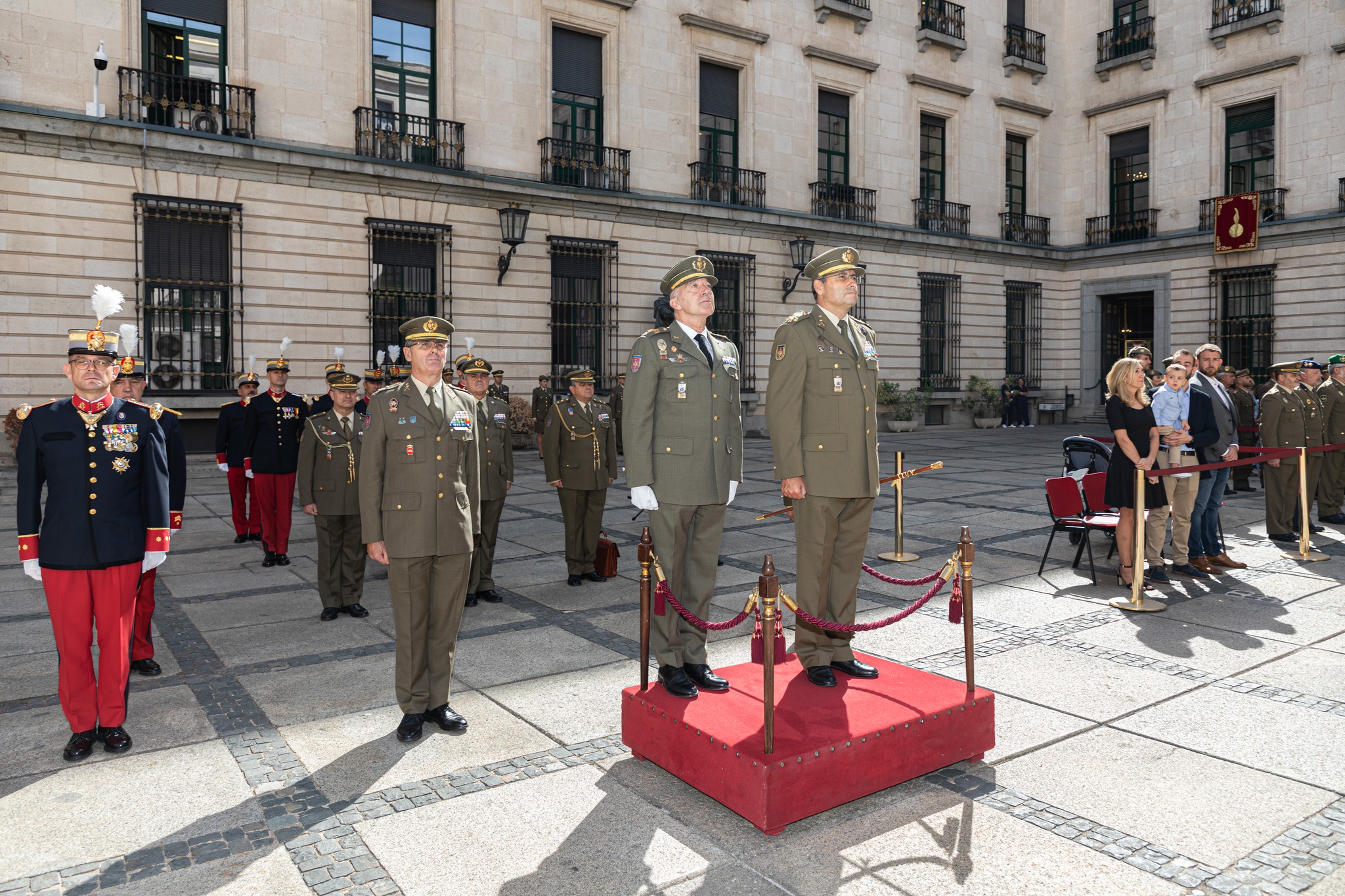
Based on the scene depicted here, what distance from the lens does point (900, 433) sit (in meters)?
28.0

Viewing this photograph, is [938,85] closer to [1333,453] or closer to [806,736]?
[1333,453]

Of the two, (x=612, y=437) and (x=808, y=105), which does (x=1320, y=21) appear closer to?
(x=808, y=105)

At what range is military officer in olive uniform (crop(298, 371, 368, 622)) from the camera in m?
7.31

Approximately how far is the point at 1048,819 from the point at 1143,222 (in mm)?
31609

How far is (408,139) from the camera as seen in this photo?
20188 millimetres

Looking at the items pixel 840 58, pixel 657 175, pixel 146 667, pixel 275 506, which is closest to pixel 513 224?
pixel 657 175

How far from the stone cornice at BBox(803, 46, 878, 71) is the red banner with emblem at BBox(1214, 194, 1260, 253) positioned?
11.4 metres

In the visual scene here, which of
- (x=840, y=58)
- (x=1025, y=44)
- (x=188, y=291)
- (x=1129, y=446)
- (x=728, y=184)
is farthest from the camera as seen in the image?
(x=1025, y=44)

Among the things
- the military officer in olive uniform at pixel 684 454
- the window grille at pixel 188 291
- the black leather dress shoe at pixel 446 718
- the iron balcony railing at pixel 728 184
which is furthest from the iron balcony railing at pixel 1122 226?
the black leather dress shoe at pixel 446 718

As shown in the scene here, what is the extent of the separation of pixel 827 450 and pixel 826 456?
28 millimetres

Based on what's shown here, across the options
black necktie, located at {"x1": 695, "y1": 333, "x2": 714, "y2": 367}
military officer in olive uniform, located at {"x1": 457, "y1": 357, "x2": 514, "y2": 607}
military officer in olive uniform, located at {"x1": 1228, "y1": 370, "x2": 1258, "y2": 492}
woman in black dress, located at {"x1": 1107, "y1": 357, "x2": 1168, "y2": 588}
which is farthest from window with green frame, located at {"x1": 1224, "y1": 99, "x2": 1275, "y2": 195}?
black necktie, located at {"x1": 695, "y1": 333, "x2": 714, "y2": 367}

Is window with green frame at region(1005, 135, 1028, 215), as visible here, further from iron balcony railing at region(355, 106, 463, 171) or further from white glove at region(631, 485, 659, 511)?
white glove at region(631, 485, 659, 511)

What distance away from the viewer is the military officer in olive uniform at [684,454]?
4770 mm

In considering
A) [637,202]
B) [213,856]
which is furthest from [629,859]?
[637,202]
